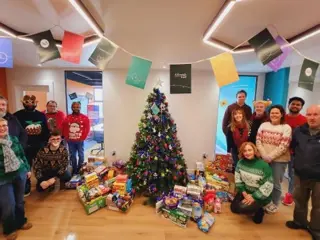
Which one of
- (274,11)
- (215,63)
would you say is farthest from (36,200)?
(274,11)

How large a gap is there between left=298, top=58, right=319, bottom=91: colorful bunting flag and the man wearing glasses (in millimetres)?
3165

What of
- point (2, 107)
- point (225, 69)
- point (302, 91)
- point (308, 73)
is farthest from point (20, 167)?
point (302, 91)

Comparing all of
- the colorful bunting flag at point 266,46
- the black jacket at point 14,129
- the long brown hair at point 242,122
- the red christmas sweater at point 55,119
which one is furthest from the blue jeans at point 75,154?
the colorful bunting flag at point 266,46

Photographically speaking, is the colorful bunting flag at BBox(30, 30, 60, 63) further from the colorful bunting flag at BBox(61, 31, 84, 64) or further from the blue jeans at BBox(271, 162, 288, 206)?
the blue jeans at BBox(271, 162, 288, 206)

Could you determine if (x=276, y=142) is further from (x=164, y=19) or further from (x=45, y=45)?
(x=45, y=45)

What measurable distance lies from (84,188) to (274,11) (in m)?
3.01

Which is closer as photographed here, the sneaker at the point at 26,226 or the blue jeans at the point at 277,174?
the sneaker at the point at 26,226

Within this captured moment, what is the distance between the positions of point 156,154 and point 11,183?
1658 mm

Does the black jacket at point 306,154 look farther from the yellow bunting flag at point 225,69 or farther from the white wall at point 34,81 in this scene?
the white wall at point 34,81

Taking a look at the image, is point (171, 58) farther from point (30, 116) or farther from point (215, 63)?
point (30, 116)

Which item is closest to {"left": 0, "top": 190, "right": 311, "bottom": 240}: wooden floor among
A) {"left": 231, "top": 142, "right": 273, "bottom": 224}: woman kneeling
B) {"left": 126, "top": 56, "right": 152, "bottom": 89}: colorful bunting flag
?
{"left": 231, "top": 142, "right": 273, "bottom": 224}: woman kneeling

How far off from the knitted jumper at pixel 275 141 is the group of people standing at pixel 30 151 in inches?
106

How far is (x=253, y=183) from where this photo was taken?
2045 millimetres

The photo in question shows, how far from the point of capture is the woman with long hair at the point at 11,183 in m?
1.65
